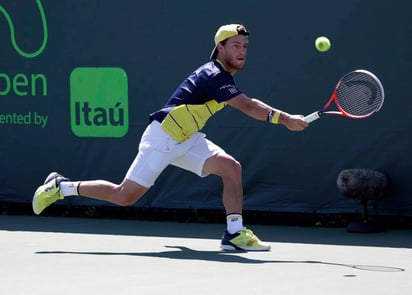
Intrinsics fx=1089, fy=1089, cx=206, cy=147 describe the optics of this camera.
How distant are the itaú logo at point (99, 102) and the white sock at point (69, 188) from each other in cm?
141

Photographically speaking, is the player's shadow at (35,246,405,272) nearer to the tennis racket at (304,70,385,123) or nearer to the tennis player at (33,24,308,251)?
the tennis player at (33,24,308,251)

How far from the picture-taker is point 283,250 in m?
6.59

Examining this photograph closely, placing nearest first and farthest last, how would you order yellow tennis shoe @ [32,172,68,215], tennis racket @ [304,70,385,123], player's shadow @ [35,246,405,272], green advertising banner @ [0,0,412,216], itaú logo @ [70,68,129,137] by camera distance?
player's shadow @ [35,246,405,272]
tennis racket @ [304,70,385,123]
yellow tennis shoe @ [32,172,68,215]
green advertising banner @ [0,0,412,216]
itaú logo @ [70,68,129,137]

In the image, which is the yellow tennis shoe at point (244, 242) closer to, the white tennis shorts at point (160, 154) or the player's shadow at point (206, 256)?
the player's shadow at point (206, 256)

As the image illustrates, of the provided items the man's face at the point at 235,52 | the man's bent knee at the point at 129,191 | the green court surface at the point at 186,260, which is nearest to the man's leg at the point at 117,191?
the man's bent knee at the point at 129,191

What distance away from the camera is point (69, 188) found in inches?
269

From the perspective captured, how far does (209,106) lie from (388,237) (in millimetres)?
1585

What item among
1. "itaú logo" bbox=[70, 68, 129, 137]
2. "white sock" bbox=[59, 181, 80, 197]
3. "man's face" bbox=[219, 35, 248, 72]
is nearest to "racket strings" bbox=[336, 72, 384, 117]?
"man's face" bbox=[219, 35, 248, 72]

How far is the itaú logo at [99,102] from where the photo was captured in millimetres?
8195

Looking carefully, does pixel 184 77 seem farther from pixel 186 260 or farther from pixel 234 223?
pixel 186 260

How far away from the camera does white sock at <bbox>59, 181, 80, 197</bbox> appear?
6.83 meters

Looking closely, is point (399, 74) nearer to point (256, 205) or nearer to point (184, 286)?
point (256, 205)

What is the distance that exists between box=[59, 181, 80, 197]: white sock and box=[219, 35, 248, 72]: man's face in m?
1.23

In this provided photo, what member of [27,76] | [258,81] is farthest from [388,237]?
[27,76]
